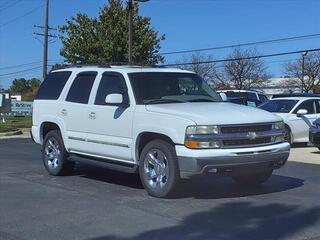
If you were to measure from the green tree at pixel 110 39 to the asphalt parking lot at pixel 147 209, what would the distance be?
23.4 meters

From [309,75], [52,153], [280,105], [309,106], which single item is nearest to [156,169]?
[52,153]

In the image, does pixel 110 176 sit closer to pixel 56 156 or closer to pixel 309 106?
pixel 56 156

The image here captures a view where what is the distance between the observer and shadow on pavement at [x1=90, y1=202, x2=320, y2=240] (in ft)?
20.7

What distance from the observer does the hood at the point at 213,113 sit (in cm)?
804

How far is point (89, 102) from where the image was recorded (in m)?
9.89

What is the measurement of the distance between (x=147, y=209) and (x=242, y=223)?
1395mm

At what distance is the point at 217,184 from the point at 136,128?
6.41 feet

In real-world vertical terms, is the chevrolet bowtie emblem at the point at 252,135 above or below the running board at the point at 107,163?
above

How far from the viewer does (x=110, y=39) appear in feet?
111

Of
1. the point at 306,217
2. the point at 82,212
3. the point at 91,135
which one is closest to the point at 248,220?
the point at 306,217

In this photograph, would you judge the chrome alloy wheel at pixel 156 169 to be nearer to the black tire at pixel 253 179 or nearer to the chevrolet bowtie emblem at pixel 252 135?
the chevrolet bowtie emblem at pixel 252 135

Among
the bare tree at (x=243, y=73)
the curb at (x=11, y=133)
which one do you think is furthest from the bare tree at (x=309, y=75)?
the curb at (x=11, y=133)

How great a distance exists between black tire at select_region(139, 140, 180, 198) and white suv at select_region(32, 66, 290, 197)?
0.01m

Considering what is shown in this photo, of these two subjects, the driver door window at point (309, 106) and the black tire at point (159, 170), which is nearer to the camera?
the black tire at point (159, 170)
